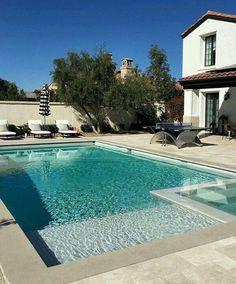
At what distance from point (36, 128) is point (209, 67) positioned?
1205cm

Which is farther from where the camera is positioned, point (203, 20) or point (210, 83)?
point (203, 20)

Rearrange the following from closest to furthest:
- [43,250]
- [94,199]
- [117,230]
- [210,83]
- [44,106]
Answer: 1. [43,250]
2. [117,230]
3. [94,199]
4. [210,83]
5. [44,106]

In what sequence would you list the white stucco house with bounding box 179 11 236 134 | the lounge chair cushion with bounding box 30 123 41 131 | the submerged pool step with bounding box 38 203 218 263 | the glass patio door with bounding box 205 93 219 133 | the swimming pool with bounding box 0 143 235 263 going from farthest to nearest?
the lounge chair cushion with bounding box 30 123 41 131, the glass patio door with bounding box 205 93 219 133, the white stucco house with bounding box 179 11 236 134, the swimming pool with bounding box 0 143 235 263, the submerged pool step with bounding box 38 203 218 263

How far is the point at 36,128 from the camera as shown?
23.2 meters

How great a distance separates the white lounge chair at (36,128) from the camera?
22484mm

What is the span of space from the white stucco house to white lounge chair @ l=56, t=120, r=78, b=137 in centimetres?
773

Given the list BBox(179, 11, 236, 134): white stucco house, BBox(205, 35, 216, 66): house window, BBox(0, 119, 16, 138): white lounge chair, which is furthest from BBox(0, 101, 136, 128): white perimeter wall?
BBox(205, 35, 216, 66): house window

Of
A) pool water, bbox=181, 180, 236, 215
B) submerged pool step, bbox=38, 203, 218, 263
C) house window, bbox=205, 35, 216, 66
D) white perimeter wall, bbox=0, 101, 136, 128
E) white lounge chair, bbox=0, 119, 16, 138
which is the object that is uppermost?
house window, bbox=205, 35, 216, 66

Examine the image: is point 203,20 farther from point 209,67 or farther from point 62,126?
point 62,126

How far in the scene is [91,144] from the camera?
21.4 meters

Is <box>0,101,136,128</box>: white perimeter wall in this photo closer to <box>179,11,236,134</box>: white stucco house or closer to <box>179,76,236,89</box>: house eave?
<box>179,11,236,134</box>: white stucco house

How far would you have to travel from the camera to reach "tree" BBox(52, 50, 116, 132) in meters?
23.5

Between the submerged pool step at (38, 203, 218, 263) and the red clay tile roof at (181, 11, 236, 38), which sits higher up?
the red clay tile roof at (181, 11, 236, 38)

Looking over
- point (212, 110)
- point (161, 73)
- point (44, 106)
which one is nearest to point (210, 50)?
point (212, 110)
